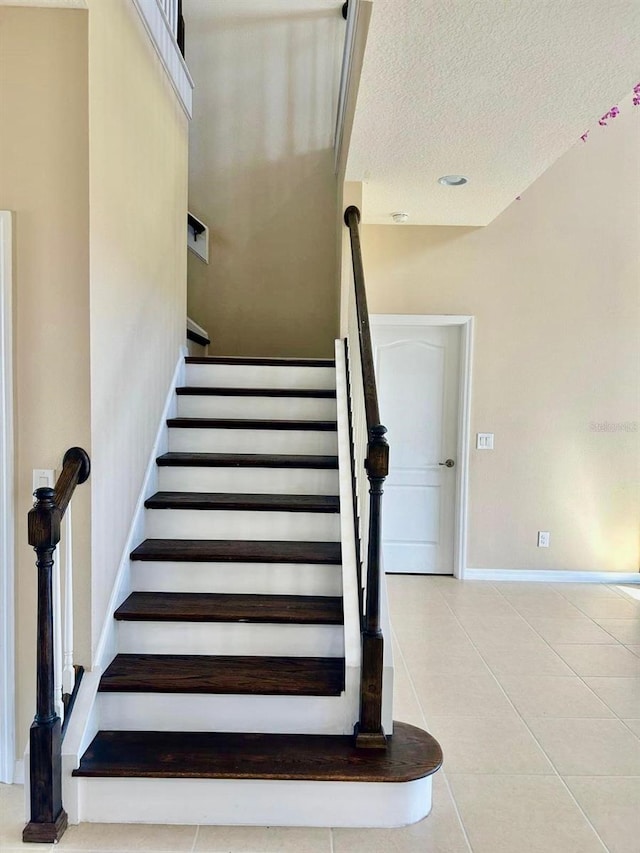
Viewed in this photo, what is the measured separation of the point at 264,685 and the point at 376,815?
55 centimetres

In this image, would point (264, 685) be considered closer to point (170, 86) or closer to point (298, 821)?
point (298, 821)

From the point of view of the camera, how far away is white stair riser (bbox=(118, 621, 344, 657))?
2.21 meters

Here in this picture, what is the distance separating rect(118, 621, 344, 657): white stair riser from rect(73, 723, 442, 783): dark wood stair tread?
0.30 m

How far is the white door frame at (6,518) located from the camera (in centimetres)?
192

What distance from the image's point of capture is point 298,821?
1.82 meters

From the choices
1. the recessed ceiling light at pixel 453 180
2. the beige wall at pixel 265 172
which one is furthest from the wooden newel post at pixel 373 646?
the beige wall at pixel 265 172

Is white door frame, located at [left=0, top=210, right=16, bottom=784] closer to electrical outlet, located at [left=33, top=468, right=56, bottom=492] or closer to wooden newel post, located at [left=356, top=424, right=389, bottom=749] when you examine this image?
electrical outlet, located at [left=33, top=468, right=56, bottom=492]

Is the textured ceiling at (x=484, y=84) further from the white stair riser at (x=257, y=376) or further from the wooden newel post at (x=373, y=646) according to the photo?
the wooden newel post at (x=373, y=646)

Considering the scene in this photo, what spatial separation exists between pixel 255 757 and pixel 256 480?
4.16 ft

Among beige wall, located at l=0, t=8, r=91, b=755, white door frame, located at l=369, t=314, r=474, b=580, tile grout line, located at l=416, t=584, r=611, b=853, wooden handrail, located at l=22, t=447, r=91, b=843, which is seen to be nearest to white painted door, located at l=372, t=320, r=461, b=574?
white door frame, located at l=369, t=314, r=474, b=580

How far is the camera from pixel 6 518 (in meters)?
1.97

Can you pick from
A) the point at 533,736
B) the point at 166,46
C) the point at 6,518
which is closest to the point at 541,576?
the point at 533,736

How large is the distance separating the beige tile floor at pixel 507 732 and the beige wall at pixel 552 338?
0.58 m

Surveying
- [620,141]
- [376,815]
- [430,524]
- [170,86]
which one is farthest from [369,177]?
[376,815]
